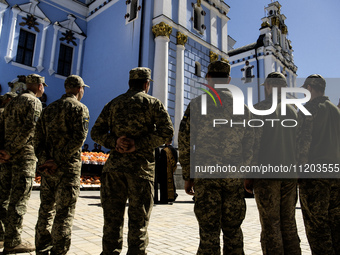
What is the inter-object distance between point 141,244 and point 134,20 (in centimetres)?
1510

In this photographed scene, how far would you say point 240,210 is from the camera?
2488mm

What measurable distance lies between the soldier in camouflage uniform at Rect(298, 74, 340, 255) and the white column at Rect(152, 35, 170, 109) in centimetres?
1085

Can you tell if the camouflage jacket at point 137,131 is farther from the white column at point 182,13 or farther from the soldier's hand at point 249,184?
the white column at point 182,13

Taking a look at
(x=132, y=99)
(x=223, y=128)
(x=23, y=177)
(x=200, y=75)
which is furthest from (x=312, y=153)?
(x=200, y=75)

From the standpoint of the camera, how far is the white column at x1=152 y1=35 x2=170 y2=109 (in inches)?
547

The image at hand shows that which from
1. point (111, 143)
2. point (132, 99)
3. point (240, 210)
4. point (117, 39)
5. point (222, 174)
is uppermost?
point (117, 39)

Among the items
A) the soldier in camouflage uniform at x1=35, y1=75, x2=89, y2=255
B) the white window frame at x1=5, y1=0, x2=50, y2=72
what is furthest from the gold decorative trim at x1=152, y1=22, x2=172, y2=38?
the soldier in camouflage uniform at x1=35, y1=75, x2=89, y2=255

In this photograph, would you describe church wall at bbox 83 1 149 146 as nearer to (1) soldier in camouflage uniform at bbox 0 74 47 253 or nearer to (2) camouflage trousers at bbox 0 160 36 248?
(1) soldier in camouflage uniform at bbox 0 74 47 253

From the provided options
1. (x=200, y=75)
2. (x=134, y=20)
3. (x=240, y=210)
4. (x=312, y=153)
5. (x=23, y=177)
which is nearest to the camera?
(x=240, y=210)

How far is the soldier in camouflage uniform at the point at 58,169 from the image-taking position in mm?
2975

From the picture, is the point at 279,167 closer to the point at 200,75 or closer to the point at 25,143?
the point at 25,143

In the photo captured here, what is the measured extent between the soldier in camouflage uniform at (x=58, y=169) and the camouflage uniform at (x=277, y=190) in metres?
2.08

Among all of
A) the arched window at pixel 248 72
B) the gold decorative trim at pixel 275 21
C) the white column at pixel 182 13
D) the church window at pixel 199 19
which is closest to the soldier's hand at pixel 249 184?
the white column at pixel 182 13

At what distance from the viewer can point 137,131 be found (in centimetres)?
282
